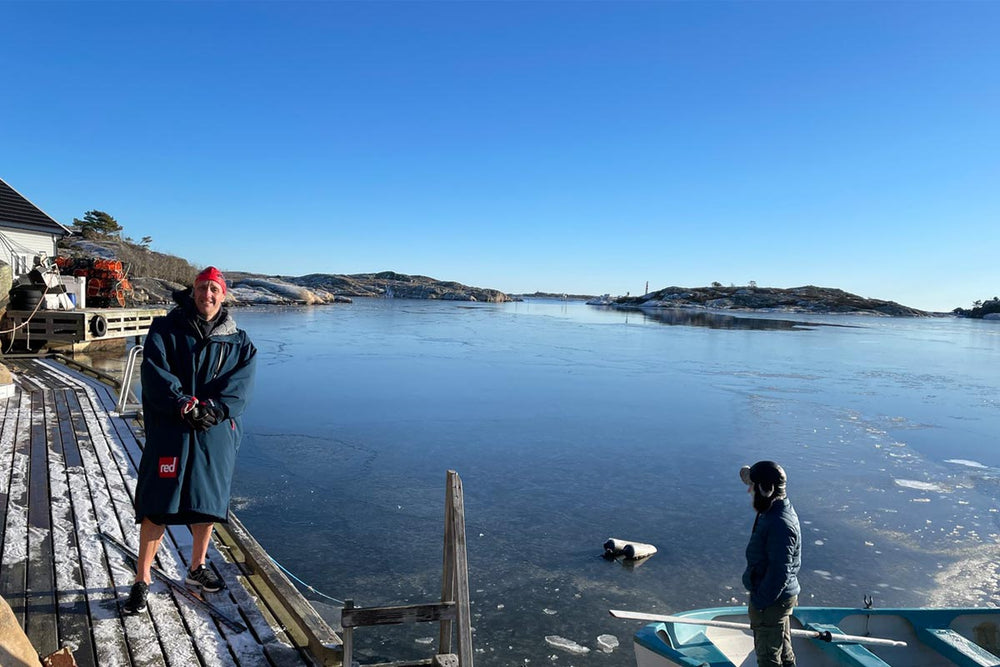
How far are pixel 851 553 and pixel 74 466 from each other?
8.37 metres

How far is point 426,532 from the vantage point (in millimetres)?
6625

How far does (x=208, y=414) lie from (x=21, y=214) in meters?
20.7

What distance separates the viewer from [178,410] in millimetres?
3090

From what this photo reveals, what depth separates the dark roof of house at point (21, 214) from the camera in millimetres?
17688

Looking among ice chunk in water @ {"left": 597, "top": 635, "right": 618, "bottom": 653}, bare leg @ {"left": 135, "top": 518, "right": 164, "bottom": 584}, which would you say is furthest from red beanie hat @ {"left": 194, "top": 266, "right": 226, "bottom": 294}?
ice chunk in water @ {"left": 597, "top": 635, "right": 618, "bottom": 653}

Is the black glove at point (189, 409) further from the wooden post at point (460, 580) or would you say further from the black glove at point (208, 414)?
the wooden post at point (460, 580)

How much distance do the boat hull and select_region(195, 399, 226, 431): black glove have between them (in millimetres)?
3026

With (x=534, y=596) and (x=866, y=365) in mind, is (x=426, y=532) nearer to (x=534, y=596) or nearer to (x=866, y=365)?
(x=534, y=596)

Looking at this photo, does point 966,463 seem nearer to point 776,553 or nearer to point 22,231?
point 776,553

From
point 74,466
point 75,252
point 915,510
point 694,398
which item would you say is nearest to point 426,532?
point 74,466

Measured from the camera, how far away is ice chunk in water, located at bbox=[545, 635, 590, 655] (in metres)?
4.61

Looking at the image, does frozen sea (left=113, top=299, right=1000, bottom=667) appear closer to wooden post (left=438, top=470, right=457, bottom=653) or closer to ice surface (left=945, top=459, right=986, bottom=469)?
ice surface (left=945, top=459, right=986, bottom=469)

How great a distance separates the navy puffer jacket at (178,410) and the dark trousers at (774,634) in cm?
334

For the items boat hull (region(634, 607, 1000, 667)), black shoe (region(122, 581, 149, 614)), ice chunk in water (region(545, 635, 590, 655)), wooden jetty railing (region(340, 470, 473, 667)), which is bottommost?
ice chunk in water (region(545, 635, 590, 655))
